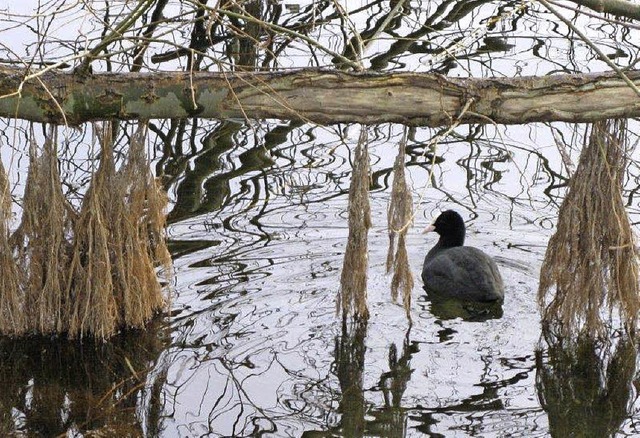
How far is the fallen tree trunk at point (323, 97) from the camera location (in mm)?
5848

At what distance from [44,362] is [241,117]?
6.95 feet

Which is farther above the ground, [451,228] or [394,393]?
[451,228]

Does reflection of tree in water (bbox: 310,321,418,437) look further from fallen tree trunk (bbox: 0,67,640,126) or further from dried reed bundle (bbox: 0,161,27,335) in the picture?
dried reed bundle (bbox: 0,161,27,335)

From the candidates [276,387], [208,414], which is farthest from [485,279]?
[208,414]

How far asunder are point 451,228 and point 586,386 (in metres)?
2.56

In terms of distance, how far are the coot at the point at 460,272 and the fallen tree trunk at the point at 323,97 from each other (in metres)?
2.23

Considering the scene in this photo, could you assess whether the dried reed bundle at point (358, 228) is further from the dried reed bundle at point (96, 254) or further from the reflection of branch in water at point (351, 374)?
the dried reed bundle at point (96, 254)

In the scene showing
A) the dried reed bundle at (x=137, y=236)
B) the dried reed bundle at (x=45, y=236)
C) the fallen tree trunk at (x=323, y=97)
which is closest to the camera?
the fallen tree trunk at (x=323, y=97)

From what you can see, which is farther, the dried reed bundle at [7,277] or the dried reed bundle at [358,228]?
the dried reed bundle at [358,228]

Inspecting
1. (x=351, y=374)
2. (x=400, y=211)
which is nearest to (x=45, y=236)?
(x=351, y=374)

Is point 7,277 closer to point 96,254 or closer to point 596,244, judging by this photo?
point 96,254

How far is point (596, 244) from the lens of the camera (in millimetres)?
6652

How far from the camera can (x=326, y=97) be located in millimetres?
5844

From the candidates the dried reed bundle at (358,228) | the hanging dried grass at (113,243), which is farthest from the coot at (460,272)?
the hanging dried grass at (113,243)
